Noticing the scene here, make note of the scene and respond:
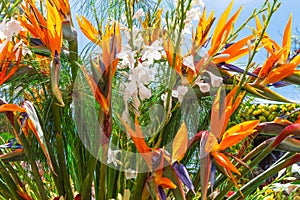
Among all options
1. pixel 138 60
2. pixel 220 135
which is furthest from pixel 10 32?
pixel 220 135

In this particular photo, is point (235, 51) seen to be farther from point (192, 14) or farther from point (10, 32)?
point (10, 32)

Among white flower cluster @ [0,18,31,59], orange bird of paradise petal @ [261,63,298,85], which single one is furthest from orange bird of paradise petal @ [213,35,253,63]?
white flower cluster @ [0,18,31,59]

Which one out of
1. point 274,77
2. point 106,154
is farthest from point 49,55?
point 274,77

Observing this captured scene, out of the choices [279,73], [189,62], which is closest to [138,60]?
[189,62]

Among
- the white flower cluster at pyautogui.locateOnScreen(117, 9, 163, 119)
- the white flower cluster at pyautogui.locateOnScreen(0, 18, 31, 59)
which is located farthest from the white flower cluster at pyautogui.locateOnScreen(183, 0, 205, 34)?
the white flower cluster at pyautogui.locateOnScreen(0, 18, 31, 59)

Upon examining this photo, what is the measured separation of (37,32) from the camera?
726 mm

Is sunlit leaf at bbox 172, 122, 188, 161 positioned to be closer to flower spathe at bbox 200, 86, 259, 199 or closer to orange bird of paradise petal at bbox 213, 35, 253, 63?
flower spathe at bbox 200, 86, 259, 199

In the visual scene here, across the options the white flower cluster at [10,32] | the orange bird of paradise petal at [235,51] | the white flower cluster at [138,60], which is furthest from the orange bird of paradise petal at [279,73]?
the white flower cluster at [10,32]

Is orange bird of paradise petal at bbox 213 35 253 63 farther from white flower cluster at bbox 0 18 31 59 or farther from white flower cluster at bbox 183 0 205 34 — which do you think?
white flower cluster at bbox 0 18 31 59

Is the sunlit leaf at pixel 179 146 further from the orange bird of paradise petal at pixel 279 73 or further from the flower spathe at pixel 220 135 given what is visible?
the orange bird of paradise petal at pixel 279 73

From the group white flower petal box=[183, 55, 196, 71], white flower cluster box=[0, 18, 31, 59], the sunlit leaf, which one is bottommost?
the sunlit leaf

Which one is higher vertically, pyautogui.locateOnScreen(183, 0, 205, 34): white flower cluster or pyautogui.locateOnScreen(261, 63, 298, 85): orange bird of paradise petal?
pyautogui.locateOnScreen(183, 0, 205, 34): white flower cluster

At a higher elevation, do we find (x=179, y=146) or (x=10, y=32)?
(x=10, y=32)

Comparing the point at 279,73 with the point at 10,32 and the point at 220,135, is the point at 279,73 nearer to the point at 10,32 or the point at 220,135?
the point at 220,135
